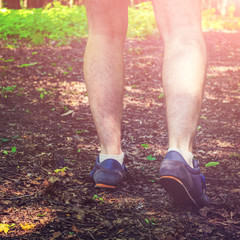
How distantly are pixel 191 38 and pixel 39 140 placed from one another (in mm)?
1486

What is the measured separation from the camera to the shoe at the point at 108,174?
173 centimetres

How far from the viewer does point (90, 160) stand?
2.23 m

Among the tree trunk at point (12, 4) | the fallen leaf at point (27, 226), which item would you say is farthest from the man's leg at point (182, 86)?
the tree trunk at point (12, 4)

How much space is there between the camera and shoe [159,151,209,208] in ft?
4.52

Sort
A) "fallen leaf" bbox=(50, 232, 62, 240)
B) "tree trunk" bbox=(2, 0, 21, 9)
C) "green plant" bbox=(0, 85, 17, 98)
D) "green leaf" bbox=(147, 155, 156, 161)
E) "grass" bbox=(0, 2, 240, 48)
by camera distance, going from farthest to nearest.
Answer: "tree trunk" bbox=(2, 0, 21, 9) → "grass" bbox=(0, 2, 240, 48) → "green plant" bbox=(0, 85, 17, 98) → "green leaf" bbox=(147, 155, 156, 161) → "fallen leaf" bbox=(50, 232, 62, 240)

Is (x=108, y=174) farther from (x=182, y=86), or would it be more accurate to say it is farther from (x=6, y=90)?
(x=6, y=90)

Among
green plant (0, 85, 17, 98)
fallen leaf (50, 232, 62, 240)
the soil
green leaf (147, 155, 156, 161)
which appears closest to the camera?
fallen leaf (50, 232, 62, 240)

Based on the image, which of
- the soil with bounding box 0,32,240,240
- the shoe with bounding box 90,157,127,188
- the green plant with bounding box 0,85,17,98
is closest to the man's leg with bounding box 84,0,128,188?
the shoe with bounding box 90,157,127,188

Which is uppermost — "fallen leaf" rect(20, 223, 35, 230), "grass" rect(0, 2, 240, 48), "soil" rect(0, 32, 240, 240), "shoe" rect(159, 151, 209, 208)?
"grass" rect(0, 2, 240, 48)

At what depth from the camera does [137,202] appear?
1.63m

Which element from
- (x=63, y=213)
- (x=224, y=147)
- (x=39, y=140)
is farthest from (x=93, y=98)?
(x=224, y=147)

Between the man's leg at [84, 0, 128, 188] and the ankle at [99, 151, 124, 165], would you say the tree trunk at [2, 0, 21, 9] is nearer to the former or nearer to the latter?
the man's leg at [84, 0, 128, 188]

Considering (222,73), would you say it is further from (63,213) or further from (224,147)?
(63,213)

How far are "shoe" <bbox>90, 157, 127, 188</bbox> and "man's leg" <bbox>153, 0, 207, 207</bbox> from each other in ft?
1.26
